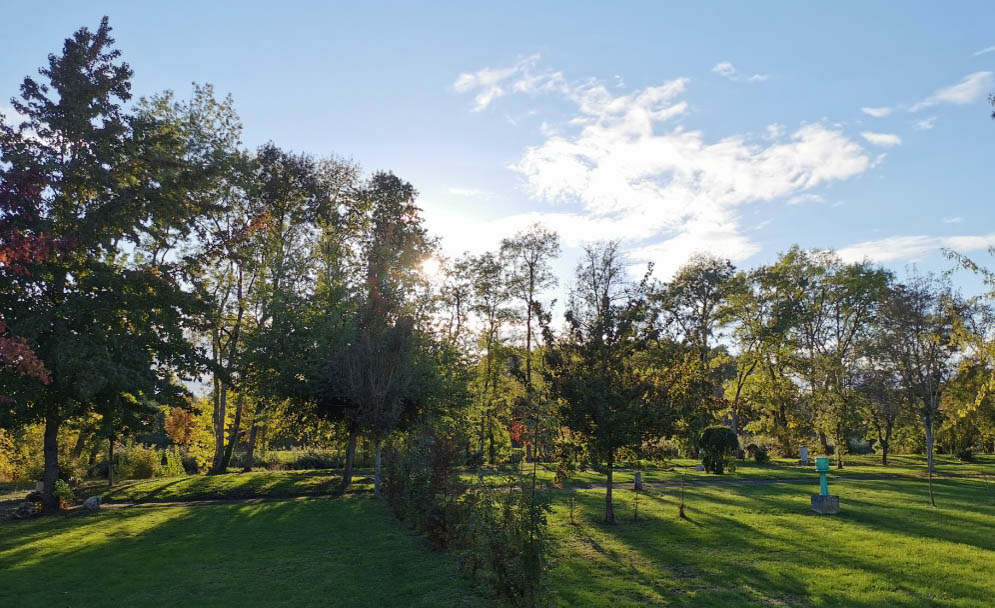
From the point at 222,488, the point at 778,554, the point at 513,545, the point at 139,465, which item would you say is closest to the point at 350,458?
the point at 222,488

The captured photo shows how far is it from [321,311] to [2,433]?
2116 cm

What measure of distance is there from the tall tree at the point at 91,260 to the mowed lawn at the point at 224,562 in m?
3.97

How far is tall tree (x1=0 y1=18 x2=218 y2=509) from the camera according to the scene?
17609mm

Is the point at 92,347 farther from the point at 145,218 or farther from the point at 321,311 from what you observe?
the point at 321,311

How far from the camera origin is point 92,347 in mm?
17703

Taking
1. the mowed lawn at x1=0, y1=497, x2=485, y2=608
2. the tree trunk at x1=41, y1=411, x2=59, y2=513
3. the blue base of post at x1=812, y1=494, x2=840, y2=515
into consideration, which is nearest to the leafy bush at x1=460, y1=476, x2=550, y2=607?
the mowed lawn at x1=0, y1=497, x2=485, y2=608

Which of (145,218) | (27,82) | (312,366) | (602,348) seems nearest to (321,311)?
(312,366)

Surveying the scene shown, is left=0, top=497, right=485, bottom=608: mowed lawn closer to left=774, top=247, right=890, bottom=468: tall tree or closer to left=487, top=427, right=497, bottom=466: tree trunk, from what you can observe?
left=487, top=427, right=497, bottom=466: tree trunk

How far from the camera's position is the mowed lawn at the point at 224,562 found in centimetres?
943

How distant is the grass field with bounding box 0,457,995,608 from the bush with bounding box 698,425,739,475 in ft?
26.0

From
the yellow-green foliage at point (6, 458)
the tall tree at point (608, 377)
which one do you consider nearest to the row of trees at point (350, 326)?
the tall tree at point (608, 377)

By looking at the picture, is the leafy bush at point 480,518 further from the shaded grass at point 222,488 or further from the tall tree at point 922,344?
the tall tree at point 922,344

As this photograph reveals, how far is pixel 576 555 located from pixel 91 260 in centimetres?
1834


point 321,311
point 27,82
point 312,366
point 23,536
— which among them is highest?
point 27,82
